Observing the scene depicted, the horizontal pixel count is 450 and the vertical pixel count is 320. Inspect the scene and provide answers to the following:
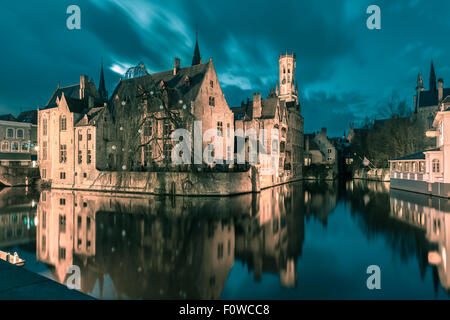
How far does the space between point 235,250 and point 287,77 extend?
106093mm

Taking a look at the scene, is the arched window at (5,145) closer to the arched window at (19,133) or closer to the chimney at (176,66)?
the arched window at (19,133)

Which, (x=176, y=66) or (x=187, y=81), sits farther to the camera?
(x=176, y=66)

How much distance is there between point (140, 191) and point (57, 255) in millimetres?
21092

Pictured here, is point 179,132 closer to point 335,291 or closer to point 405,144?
point 335,291

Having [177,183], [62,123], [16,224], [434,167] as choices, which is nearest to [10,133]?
[62,123]

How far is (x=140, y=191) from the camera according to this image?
3216 centimetres

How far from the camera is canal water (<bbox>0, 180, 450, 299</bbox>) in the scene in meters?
8.08

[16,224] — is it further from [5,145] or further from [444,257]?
[5,145]

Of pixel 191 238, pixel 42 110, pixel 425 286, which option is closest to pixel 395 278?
pixel 425 286

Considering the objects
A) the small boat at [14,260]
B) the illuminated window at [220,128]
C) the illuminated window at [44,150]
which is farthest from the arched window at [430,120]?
the illuminated window at [44,150]

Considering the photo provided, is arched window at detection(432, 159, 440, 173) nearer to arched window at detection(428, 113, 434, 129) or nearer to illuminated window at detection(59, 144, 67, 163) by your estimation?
arched window at detection(428, 113, 434, 129)

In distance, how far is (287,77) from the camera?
10919 centimetres

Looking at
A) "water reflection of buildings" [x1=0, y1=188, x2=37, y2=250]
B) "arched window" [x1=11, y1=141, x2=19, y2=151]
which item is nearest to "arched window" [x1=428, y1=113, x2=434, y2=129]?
"water reflection of buildings" [x1=0, y1=188, x2=37, y2=250]

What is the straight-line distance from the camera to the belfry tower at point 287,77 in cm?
10866
